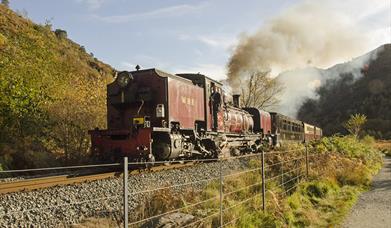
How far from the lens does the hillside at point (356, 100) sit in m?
82.7

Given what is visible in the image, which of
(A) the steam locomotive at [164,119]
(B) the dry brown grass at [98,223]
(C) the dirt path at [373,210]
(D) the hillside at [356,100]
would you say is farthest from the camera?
(D) the hillside at [356,100]

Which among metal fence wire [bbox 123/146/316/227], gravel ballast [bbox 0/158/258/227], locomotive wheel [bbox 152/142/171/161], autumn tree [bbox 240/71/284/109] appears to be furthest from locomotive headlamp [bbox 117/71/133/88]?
autumn tree [bbox 240/71/284/109]

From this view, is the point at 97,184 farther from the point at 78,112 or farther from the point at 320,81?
the point at 320,81

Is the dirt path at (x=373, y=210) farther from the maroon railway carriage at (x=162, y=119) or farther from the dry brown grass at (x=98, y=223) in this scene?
the maroon railway carriage at (x=162, y=119)

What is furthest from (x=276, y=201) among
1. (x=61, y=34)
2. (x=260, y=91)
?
(x=61, y=34)

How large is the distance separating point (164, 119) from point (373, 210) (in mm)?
7111

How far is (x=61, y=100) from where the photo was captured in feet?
58.8

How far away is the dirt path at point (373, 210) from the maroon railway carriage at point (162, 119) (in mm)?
5896

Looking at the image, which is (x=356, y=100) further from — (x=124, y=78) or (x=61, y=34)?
(x=124, y=78)

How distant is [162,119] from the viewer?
13531 millimetres

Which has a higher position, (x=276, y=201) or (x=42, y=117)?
(x=42, y=117)

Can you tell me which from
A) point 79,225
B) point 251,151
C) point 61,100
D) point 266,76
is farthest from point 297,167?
point 266,76

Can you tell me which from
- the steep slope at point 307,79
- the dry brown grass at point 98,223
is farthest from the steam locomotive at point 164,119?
the steep slope at point 307,79

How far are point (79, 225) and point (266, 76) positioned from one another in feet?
112
